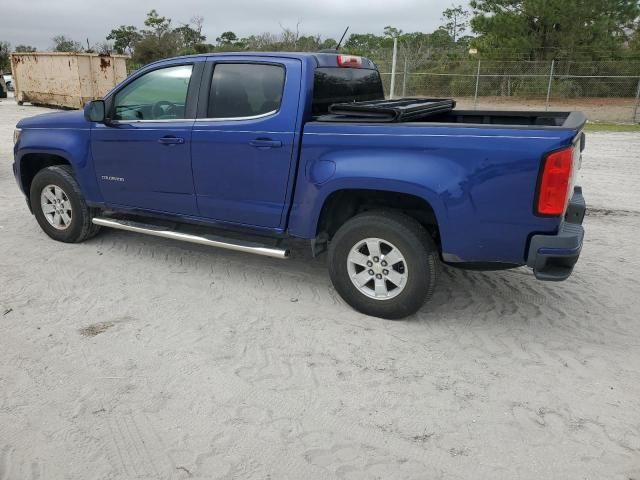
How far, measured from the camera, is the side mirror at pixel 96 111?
4891 mm

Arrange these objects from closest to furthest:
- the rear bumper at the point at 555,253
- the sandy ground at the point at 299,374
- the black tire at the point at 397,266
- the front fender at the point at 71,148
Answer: the sandy ground at the point at 299,374 < the rear bumper at the point at 555,253 < the black tire at the point at 397,266 < the front fender at the point at 71,148

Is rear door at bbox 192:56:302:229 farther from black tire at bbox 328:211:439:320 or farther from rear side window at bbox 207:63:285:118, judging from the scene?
black tire at bbox 328:211:439:320

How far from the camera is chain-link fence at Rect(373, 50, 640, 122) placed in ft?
78.6

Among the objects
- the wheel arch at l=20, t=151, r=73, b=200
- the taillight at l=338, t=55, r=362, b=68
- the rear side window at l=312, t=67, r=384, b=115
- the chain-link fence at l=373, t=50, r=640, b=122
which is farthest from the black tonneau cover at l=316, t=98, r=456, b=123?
the chain-link fence at l=373, t=50, r=640, b=122

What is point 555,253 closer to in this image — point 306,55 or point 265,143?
point 265,143

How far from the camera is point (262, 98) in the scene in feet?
14.0

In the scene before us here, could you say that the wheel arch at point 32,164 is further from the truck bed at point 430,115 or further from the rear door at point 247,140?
the truck bed at point 430,115

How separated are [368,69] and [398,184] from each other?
1.93m

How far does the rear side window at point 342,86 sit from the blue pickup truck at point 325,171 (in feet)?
0.06

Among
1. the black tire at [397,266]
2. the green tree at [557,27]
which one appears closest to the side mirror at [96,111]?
the black tire at [397,266]

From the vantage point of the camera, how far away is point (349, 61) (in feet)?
15.5

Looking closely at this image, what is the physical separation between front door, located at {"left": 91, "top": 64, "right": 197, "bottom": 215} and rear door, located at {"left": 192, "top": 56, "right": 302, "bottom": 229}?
0.18 metres

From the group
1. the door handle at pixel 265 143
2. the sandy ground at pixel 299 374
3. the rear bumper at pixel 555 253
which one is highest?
the door handle at pixel 265 143

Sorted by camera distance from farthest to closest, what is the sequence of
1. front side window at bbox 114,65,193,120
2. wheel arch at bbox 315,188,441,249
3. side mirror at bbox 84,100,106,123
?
side mirror at bbox 84,100,106,123 < front side window at bbox 114,65,193,120 < wheel arch at bbox 315,188,441,249
